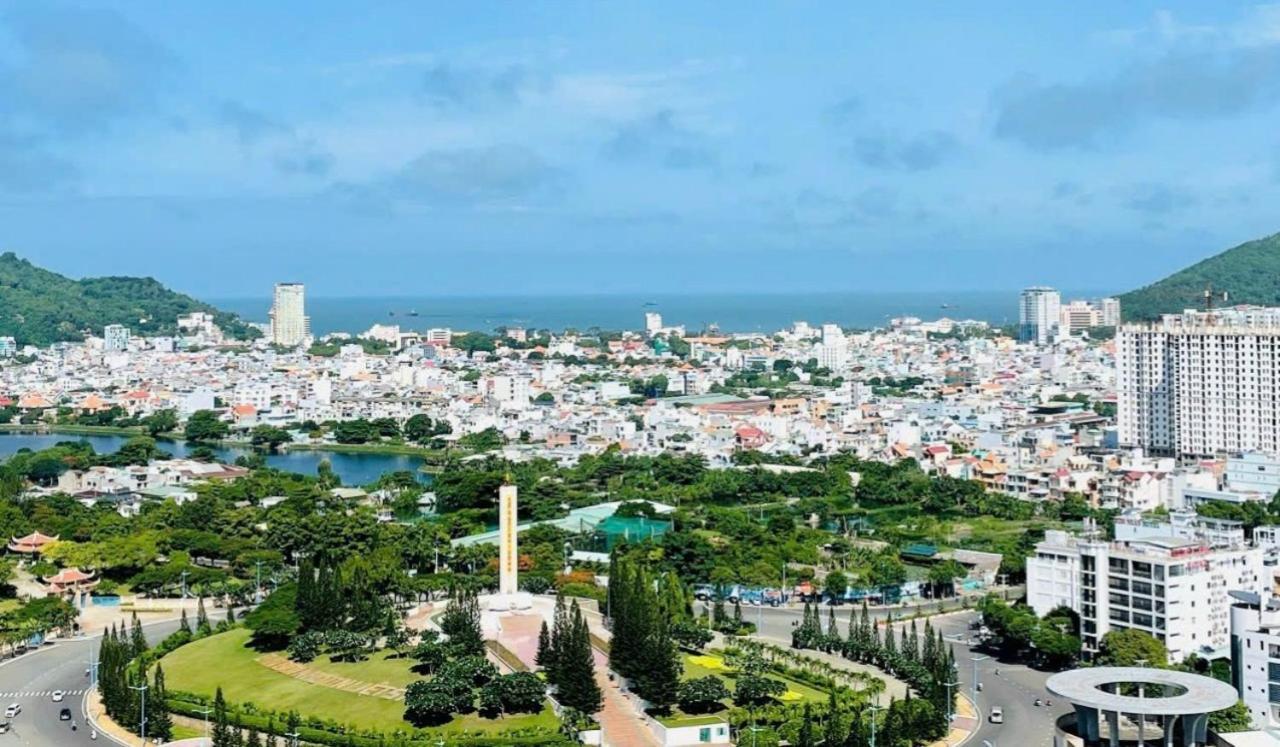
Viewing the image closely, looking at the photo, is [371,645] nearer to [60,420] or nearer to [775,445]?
[775,445]

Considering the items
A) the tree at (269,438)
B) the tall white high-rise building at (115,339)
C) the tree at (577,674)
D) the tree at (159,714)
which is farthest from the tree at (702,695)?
the tall white high-rise building at (115,339)

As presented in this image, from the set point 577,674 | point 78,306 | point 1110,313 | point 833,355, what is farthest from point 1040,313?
point 577,674

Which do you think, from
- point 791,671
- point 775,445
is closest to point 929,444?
point 775,445

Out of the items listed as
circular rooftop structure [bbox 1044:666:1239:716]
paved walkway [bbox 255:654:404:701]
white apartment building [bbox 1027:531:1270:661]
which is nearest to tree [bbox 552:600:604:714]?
paved walkway [bbox 255:654:404:701]

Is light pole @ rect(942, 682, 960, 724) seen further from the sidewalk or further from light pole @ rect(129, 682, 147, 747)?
light pole @ rect(129, 682, 147, 747)

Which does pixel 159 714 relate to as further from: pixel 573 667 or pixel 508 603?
pixel 508 603

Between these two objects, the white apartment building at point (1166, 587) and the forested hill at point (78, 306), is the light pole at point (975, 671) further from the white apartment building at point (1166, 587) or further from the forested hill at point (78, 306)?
the forested hill at point (78, 306)

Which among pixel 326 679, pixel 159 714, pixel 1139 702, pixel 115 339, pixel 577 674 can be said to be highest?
pixel 115 339
